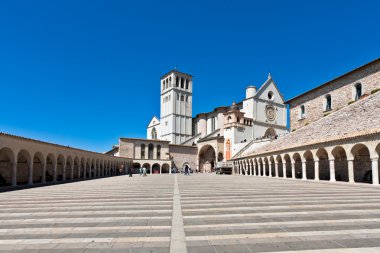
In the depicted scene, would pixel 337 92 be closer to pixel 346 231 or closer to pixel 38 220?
pixel 346 231

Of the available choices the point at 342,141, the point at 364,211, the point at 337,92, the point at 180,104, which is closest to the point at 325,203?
the point at 364,211

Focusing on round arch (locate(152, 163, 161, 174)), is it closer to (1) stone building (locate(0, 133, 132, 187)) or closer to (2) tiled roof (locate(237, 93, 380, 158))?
(1) stone building (locate(0, 133, 132, 187))

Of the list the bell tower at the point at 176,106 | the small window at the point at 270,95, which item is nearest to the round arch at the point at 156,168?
the bell tower at the point at 176,106

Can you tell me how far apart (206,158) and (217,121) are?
38.3 feet

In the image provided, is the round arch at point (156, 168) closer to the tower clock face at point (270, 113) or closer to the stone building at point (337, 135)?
the stone building at point (337, 135)

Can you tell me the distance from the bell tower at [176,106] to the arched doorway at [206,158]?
11676 millimetres

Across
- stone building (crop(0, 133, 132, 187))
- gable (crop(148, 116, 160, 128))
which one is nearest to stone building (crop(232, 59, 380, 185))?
stone building (crop(0, 133, 132, 187))

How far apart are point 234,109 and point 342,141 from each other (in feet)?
124

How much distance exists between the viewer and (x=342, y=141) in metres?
20.1

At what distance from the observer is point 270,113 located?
208ft

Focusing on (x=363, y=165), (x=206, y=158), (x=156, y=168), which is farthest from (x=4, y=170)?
(x=206, y=158)

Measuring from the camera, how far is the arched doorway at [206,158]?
62938mm

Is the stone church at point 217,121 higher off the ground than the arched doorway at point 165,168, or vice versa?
the stone church at point 217,121

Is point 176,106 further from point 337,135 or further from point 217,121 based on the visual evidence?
point 337,135
